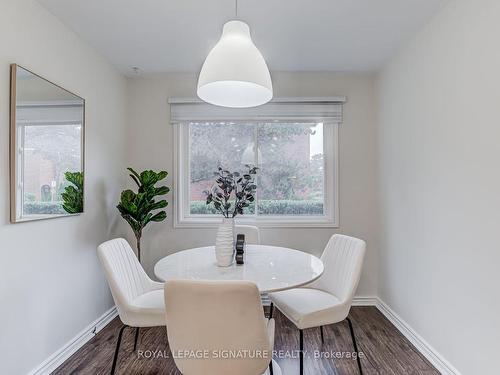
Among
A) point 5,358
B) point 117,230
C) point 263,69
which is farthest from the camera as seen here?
point 117,230

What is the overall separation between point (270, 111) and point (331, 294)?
76.0 inches

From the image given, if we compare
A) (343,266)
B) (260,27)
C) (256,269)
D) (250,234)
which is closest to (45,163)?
(256,269)

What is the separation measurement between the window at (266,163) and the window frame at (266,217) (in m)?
0.01

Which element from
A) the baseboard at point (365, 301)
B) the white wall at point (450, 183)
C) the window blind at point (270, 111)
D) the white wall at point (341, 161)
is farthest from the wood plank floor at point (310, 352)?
the window blind at point (270, 111)

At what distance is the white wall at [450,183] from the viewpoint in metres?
1.64

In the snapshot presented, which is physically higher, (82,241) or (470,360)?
(82,241)

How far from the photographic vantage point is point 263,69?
63.1 inches

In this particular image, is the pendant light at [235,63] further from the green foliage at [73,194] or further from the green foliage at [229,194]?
the green foliage at [73,194]

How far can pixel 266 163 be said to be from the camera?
331cm

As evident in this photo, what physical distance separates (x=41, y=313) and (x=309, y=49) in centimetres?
291

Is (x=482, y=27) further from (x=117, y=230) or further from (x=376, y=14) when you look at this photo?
(x=117, y=230)

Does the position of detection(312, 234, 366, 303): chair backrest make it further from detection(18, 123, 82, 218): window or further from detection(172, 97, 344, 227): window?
detection(18, 123, 82, 218): window

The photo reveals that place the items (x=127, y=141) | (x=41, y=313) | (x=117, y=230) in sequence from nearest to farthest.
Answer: (x=41, y=313) → (x=117, y=230) → (x=127, y=141)

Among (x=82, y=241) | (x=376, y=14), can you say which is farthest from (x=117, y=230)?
(x=376, y=14)
